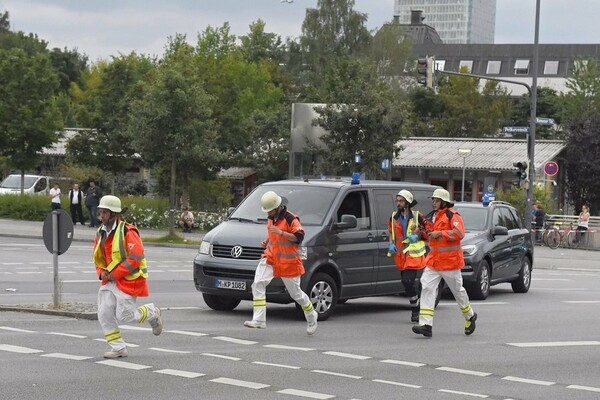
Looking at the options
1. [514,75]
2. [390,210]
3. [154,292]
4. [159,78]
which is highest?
[514,75]

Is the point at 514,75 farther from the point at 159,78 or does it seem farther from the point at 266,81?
the point at 159,78

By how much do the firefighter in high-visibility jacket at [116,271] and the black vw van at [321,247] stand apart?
368 centimetres

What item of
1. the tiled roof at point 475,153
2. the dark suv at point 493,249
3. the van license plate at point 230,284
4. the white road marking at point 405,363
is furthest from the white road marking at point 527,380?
the tiled roof at point 475,153

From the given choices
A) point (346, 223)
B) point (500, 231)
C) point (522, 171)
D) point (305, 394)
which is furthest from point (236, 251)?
point (522, 171)

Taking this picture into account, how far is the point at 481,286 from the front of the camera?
20.1 m

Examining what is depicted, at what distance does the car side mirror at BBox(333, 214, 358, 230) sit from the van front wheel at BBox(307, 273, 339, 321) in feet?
2.37

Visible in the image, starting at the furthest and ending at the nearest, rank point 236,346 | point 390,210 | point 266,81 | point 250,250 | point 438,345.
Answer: point 266,81 → point 390,210 → point 250,250 → point 438,345 → point 236,346

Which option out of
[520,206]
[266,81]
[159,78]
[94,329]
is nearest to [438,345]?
[94,329]

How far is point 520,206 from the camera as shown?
46.9m

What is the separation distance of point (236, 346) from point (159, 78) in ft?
81.5

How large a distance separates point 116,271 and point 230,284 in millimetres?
4026

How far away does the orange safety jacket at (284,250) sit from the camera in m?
13.9

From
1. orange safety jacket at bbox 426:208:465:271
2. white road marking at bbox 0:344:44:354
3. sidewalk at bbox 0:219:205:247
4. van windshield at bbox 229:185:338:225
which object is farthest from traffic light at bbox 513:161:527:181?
white road marking at bbox 0:344:44:354

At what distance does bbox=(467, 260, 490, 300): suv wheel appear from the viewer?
20.0 metres
